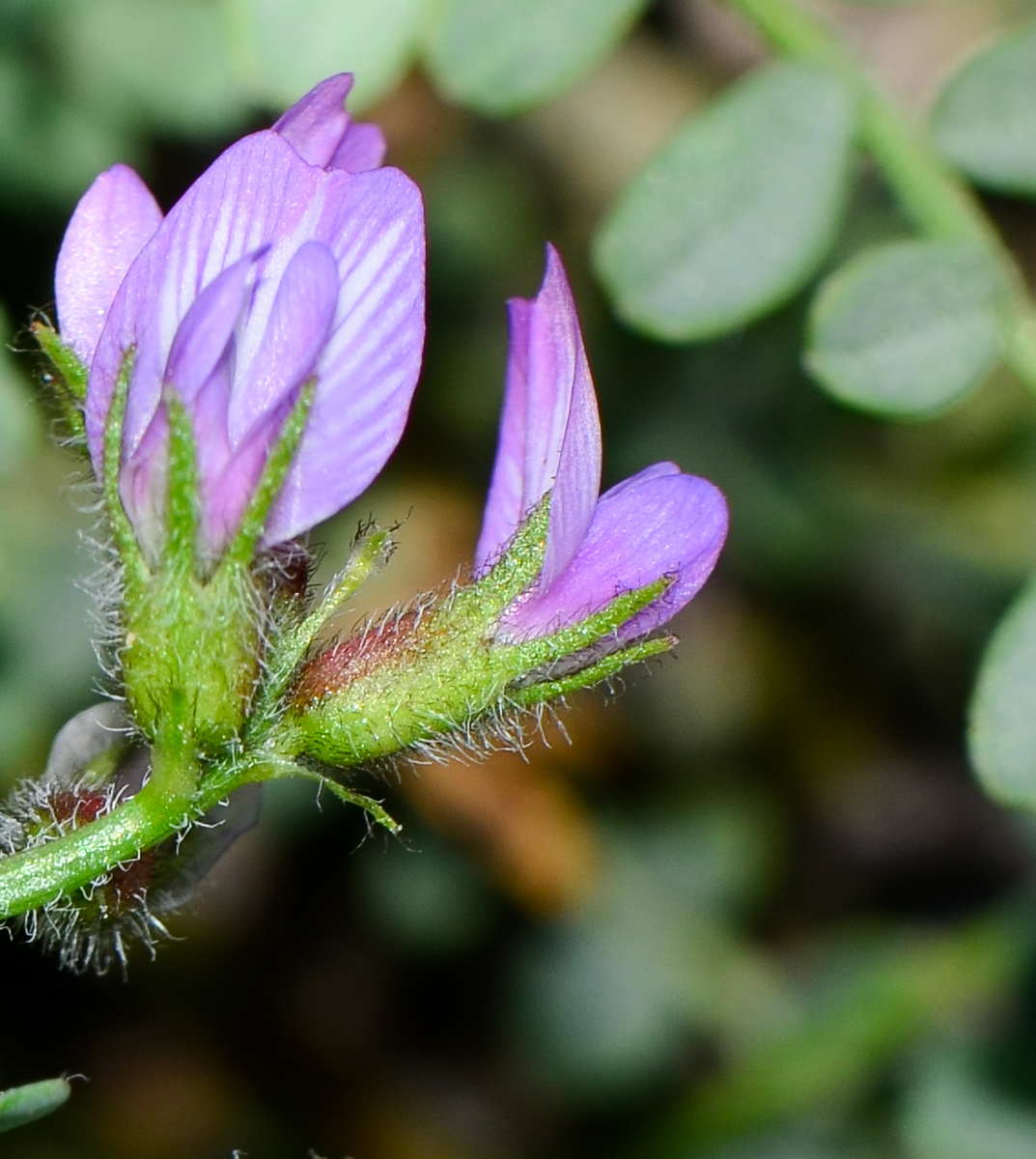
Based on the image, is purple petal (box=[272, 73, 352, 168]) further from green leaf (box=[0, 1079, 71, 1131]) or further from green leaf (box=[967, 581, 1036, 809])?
green leaf (box=[967, 581, 1036, 809])

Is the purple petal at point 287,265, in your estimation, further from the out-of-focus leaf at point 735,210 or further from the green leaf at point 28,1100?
the out-of-focus leaf at point 735,210

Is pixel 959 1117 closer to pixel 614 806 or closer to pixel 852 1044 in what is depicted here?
pixel 852 1044

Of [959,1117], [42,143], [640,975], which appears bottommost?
[959,1117]

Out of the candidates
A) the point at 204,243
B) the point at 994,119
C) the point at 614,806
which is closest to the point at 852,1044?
the point at 614,806

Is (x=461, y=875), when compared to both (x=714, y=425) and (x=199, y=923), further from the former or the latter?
(x=714, y=425)

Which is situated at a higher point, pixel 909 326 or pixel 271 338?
pixel 271 338

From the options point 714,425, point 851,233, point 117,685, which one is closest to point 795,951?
point 714,425
